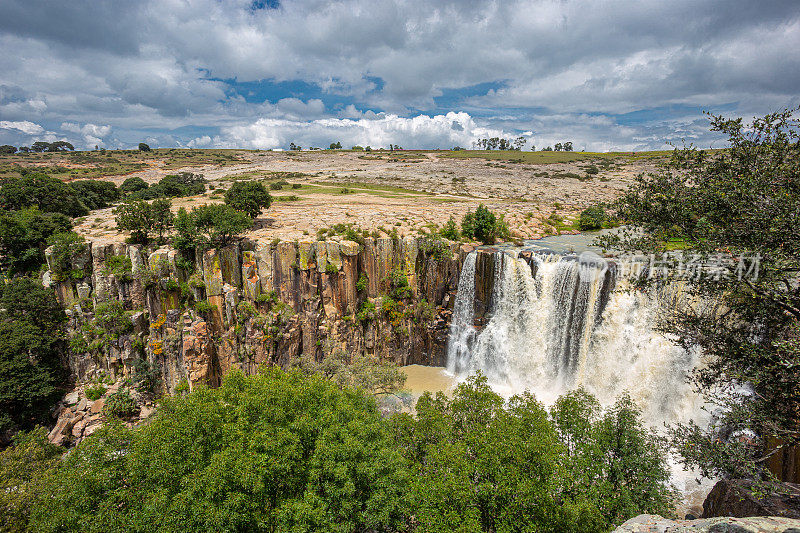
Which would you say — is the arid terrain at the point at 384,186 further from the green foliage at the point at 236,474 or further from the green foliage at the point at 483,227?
the green foliage at the point at 236,474

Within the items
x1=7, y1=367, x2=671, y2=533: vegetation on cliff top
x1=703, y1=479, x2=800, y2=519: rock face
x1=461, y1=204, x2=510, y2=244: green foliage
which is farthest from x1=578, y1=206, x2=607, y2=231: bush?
x1=703, y1=479, x2=800, y2=519: rock face

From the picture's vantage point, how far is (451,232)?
34.8 meters

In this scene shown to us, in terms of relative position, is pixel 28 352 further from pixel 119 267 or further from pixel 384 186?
pixel 384 186

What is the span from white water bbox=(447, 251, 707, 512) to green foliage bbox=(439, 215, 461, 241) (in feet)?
11.9

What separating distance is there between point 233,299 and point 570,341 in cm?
2933

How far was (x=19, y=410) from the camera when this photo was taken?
2797 centimetres

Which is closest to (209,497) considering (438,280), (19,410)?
(438,280)

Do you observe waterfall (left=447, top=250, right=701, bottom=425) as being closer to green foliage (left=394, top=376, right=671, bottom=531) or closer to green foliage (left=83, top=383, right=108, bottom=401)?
green foliage (left=394, top=376, right=671, bottom=531)

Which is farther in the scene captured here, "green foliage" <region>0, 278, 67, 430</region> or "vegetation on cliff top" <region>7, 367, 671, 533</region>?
"green foliage" <region>0, 278, 67, 430</region>

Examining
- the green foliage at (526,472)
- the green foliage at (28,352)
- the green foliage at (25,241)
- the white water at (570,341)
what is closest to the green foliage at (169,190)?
the green foliage at (25,241)

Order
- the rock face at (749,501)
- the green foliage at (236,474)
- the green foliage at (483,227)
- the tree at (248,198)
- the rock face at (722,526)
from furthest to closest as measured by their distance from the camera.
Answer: the tree at (248,198) → the green foliage at (483,227) → the rock face at (749,501) → the green foliage at (236,474) → the rock face at (722,526)

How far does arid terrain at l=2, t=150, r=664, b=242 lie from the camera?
38156 millimetres

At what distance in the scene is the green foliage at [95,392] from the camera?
1187 inches

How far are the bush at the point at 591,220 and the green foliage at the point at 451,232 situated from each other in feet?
52.1
